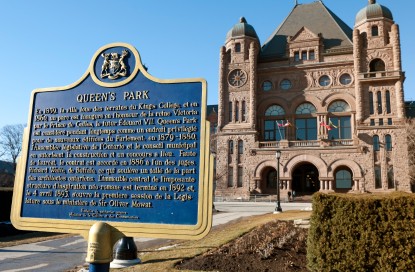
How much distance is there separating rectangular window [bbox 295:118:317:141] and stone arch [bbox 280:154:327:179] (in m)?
4.46

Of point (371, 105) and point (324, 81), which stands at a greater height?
point (324, 81)

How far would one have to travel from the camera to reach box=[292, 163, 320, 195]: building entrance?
148 ft

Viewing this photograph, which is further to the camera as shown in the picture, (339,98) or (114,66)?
(339,98)

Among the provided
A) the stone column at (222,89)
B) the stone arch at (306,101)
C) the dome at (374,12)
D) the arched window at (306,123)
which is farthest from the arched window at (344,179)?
the dome at (374,12)

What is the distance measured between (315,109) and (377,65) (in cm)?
939

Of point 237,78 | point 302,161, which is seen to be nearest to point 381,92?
point 302,161

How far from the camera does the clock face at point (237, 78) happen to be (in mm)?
46906

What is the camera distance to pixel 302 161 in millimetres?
42281

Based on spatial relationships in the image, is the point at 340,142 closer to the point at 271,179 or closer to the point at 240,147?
the point at 271,179

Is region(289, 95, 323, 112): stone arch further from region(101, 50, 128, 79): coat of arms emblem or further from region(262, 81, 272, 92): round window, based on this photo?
region(101, 50, 128, 79): coat of arms emblem

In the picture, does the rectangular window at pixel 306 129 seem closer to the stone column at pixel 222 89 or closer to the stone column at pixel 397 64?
the stone column at pixel 397 64

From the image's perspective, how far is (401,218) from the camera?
6.47 metres

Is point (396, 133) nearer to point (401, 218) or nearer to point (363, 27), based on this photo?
point (363, 27)

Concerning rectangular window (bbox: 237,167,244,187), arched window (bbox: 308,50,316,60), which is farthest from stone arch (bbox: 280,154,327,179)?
arched window (bbox: 308,50,316,60)
